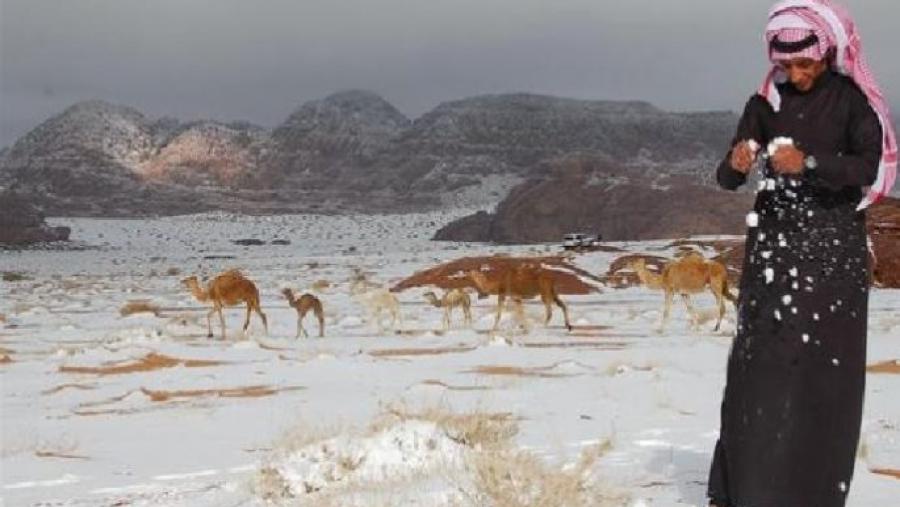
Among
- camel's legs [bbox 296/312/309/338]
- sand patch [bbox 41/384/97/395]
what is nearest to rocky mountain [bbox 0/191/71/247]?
camel's legs [bbox 296/312/309/338]

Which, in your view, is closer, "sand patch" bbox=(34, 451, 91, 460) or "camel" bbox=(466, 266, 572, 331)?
"sand patch" bbox=(34, 451, 91, 460)

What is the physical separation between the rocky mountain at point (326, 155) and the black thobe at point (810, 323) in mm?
103967

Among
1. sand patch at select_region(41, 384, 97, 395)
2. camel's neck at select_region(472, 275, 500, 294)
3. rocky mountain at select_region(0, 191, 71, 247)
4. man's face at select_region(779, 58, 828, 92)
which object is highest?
man's face at select_region(779, 58, 828, 92)

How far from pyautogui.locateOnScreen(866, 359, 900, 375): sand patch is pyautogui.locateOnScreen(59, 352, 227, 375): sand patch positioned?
5.46 meters

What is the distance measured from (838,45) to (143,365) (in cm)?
753

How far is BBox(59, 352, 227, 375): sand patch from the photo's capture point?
Answer: 9.48m

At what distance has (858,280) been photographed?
3.56 m

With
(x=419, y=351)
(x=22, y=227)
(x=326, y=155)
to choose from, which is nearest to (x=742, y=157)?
(x=419, y=351)

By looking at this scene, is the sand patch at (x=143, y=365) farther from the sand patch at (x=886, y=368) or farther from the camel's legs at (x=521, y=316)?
the sand patch at (x=886, y=368)

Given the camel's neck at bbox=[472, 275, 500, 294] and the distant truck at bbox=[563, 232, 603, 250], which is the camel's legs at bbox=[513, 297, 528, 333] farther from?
the distant truck at bbox=[563, 232, 603, 250]

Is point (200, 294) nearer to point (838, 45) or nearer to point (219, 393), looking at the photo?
point (219, 393)

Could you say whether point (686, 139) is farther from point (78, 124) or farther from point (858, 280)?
point (858, 280)

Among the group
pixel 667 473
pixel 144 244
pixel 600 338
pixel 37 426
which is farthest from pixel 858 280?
pixel 144 244

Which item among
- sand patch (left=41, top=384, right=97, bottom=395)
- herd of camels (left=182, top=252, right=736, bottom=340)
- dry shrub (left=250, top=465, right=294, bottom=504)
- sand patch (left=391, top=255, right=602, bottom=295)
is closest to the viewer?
dry shrub (left=250, top=465, right=294, bottom=504)
